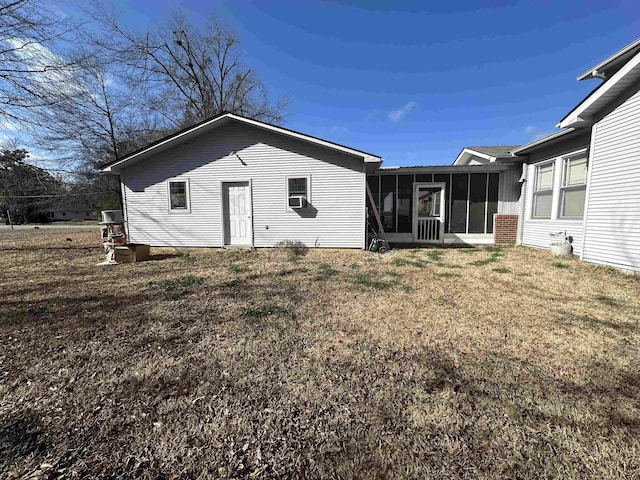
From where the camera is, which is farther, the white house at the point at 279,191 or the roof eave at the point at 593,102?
the white house at the point at 279,191

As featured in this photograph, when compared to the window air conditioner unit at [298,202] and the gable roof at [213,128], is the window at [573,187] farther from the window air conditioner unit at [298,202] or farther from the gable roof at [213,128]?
the window air conditioner unit at [298,202]

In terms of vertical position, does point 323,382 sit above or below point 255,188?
below

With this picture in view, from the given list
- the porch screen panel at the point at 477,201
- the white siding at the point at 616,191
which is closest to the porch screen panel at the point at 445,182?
the porch screen panel at the point at 477,201

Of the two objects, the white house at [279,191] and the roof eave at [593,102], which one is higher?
the roof eave at [593,102]

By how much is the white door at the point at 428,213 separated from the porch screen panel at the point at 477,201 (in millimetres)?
1081

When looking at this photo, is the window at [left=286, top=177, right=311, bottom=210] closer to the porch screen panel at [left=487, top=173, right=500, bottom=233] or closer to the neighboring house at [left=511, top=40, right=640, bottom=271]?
the porch screen panel at [left=487, top=173, right=500, bottom=233]

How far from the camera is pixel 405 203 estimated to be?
11.0 m

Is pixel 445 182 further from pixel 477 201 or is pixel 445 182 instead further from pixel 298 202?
pixel 298 202

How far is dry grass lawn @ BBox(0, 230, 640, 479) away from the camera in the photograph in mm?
1759

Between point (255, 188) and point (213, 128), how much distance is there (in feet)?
7.94

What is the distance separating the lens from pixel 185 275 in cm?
646

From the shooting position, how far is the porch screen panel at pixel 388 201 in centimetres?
1099

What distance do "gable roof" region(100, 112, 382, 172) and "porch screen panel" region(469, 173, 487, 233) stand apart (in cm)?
406

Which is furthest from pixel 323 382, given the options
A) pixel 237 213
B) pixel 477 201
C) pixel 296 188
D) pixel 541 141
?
pixel 477 201
